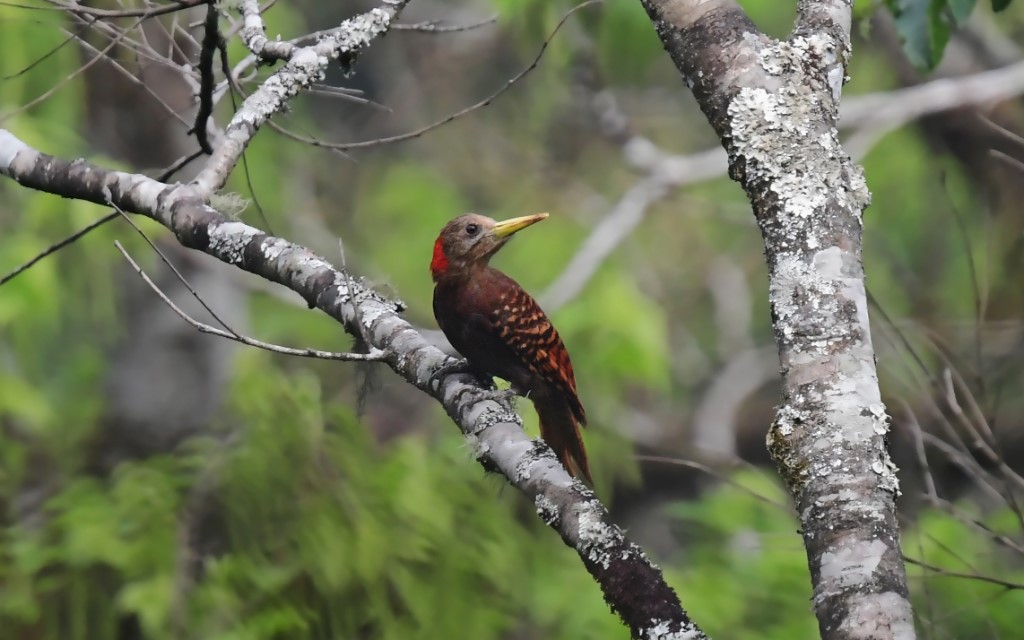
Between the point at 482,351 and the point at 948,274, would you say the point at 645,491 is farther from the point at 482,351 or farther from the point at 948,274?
the point at 482,351

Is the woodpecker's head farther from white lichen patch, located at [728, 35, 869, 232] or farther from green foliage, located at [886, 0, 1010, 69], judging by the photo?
white lichen patch, located at [728, 35, 869, 232]

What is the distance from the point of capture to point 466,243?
3494mm

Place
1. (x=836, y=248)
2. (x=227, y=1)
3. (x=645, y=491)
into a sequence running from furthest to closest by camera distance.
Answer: (x=645, y=491), (x=227, y=1), (x=836, y=248)

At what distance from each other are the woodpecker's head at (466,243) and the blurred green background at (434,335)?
1.77ft

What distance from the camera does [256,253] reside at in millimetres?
2342

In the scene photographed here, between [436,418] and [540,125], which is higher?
[540,125]

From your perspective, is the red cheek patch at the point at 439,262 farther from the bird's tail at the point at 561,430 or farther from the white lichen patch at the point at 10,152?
the white lichen patch at the point at 10,152

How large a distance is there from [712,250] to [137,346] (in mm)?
5028

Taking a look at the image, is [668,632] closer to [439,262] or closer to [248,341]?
[248,341]

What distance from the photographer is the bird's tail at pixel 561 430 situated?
3.60 meters

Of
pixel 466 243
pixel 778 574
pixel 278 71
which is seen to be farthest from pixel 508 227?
pixel 778 574

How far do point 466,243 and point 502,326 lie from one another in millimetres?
302

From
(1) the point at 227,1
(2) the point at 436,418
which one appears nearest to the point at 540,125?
(2) the point at 436,418

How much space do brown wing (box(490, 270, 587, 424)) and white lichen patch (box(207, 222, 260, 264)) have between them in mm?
1242
